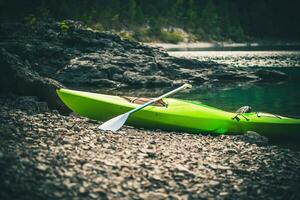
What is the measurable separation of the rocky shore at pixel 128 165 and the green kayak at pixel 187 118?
53.1 inches

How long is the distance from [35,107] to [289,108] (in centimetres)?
1238

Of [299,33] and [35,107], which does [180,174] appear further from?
[299,33]

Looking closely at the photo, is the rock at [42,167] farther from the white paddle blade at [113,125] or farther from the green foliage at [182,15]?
the green foliage at [182,15]

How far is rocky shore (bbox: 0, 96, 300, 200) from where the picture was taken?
637cm

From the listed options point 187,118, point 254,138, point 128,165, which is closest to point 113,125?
point 187,118

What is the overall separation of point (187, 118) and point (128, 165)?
525cm

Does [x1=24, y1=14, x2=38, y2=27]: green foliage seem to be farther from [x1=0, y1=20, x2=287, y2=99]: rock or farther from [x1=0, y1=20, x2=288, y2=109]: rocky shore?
[x1=0, y1=20, x2=287, y2=99]: rock

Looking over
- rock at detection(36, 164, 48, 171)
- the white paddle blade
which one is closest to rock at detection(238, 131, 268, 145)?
the white paddle blade

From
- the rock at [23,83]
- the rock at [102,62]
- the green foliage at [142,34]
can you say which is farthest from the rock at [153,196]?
the green foliage at [142,34]

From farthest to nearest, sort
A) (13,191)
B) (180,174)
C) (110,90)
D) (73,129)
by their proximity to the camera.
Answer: (110,90) < (73,129) < (180,174) < (13,191)

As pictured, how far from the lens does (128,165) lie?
764cm

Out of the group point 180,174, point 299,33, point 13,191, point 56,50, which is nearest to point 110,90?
point 56,50

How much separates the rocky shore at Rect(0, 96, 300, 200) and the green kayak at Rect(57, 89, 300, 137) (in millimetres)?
1350

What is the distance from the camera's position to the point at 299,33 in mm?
148125
